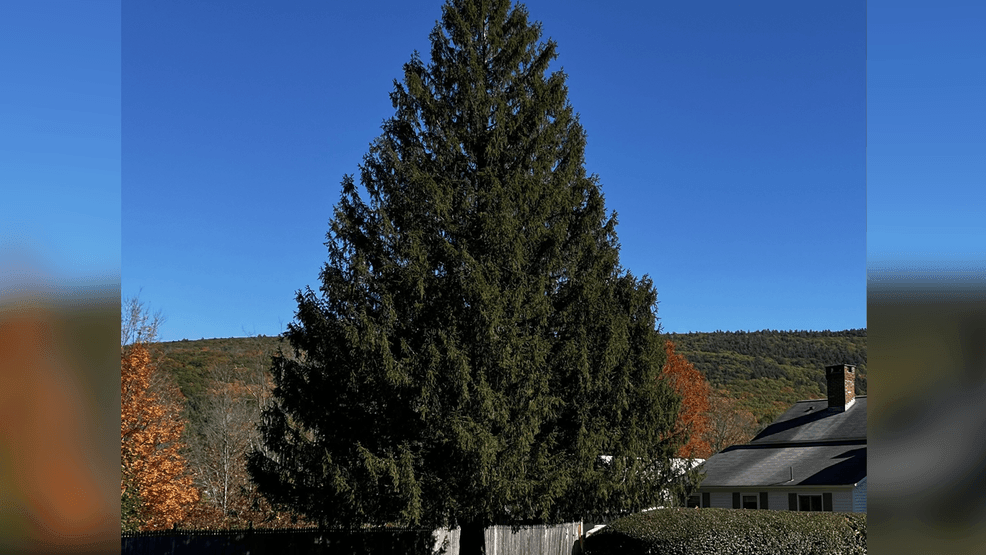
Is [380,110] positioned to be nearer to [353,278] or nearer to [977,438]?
[353,278]

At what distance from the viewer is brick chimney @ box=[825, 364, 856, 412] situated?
28.0 meters

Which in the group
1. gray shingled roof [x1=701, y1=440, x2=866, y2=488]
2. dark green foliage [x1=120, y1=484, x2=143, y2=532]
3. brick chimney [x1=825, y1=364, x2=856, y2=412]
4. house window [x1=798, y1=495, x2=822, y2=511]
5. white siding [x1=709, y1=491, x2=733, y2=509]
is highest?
brick chimney [x1=825, y1=364, x2=856, y2=412]

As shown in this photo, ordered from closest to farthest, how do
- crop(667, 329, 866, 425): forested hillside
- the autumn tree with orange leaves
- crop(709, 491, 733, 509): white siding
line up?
the autumn tree with orange leaves, crop(709, 491, 733, 509): white siding, crop(667, 329, 866, 425): forested hillside

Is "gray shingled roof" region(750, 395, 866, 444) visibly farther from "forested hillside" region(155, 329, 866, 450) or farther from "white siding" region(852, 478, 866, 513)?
"forested hillside" region(155, 329, 866, 450)

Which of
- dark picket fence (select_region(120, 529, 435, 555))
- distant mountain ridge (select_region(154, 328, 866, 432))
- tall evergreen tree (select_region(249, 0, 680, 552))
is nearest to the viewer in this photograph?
tall evergreen tree (select_region(249, 0, 680, 552))

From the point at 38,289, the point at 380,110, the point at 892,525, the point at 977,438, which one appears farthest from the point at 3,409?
the point at 380,110

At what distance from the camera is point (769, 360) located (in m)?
66.6

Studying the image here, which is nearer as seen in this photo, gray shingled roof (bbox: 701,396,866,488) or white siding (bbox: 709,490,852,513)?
white siding (bbox: 709,490,852,513)

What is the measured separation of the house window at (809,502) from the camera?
23.6 metres

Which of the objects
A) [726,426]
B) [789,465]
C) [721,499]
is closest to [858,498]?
[789,465]

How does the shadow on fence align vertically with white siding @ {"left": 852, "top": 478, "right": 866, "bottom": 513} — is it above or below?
above

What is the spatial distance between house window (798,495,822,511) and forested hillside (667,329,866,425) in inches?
1133

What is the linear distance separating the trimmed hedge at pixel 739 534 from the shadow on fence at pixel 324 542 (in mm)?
2870

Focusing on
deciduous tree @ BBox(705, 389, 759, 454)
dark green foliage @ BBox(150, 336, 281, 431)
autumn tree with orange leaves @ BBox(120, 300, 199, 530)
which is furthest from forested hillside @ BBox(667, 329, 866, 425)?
autumn tree with orange leaves @ BBox(120, 300, 199, 530)
